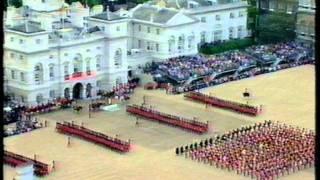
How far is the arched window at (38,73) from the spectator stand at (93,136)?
426 cm

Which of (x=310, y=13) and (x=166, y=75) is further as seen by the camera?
(x=310, y=13)

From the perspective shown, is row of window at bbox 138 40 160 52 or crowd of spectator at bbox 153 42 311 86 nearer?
crowd of spectator at bbox 153 42 311 86

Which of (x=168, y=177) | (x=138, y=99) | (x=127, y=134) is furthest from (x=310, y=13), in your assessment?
(x=168, y=177)

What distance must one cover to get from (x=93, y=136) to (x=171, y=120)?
3.80 metres

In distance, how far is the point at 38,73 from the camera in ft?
115

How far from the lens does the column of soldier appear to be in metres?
25.8

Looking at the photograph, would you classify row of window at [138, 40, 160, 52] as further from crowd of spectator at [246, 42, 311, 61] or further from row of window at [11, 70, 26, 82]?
row of window at [11, 70, 26, 82]

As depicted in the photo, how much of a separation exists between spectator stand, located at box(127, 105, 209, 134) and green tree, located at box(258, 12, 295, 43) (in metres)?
17.2

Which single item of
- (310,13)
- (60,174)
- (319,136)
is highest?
(319,136)

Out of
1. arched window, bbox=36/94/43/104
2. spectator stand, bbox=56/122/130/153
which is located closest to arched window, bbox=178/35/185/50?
arched window, bbox=36/94/43/104

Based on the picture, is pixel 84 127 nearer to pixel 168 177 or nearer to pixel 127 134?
pixel 127 134

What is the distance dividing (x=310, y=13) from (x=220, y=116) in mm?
16098

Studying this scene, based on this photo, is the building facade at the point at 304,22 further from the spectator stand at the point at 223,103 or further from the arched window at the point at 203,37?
the spectator stand at the point at 223,103

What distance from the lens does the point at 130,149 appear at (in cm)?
2839
